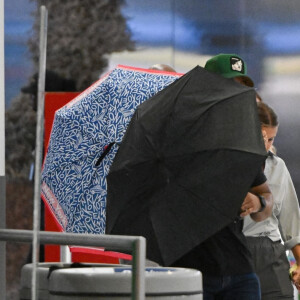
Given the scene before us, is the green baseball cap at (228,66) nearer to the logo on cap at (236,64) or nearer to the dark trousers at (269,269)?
the logo on cap at (236,64)

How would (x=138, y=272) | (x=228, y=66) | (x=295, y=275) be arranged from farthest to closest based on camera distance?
(x=295, y=275) → (x=228, y=66) → (x=138, y=272)

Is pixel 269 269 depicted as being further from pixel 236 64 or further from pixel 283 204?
pixel 236 64

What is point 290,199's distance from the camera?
177 inches

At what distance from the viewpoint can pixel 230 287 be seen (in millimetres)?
3529

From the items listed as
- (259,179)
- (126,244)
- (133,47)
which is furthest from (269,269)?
(133,47)

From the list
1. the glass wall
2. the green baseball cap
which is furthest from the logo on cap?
the glass wall

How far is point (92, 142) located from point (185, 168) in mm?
729

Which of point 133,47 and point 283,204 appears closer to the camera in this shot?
point 283,204

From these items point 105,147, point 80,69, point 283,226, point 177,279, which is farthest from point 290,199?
point 80,69

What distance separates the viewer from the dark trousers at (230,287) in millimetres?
3512

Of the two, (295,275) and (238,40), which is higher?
(238,40)

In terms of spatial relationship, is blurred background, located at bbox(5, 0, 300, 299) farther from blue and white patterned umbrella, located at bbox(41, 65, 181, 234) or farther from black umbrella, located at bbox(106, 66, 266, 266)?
black umbrella, located at bbox(106, 66, 266, 266)

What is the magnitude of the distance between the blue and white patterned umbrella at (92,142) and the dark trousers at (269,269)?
675 mm

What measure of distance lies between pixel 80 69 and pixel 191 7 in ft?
3.80
